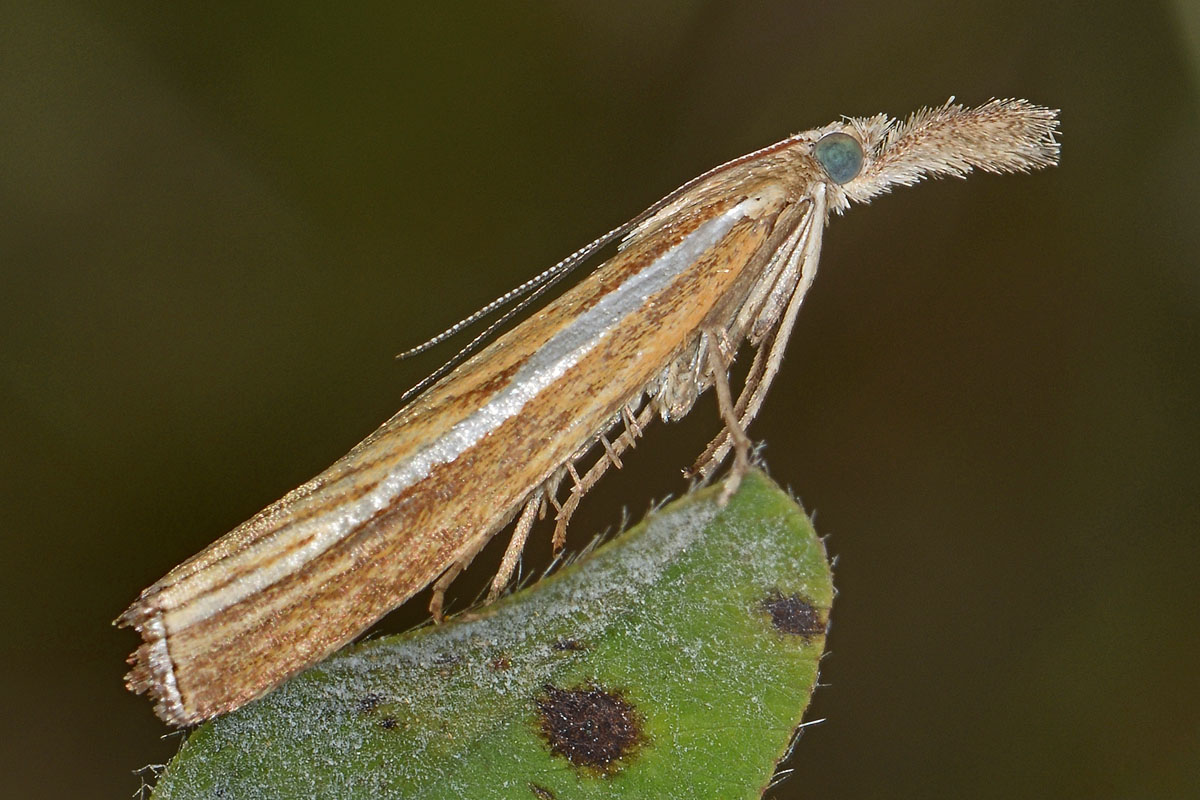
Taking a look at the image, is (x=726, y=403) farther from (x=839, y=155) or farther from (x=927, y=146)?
(x=927, y=146)

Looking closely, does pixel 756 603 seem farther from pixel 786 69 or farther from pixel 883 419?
pixel 786 69

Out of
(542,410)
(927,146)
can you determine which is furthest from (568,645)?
(927,146)

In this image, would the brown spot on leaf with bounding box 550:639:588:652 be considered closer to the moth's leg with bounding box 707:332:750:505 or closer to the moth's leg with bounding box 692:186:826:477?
the moth's leg with bounding box 707:332:750:505

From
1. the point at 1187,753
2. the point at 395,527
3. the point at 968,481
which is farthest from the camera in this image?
the point at 968,481

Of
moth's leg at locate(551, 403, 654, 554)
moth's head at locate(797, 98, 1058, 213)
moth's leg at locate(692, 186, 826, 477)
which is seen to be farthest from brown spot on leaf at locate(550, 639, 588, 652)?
Answer: moth's head at locate(797, 98, 1058, 213)

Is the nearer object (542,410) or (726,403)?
(542,410)

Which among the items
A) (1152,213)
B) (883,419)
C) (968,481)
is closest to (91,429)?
(883,419)

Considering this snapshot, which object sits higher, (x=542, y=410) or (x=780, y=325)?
(x=780, y=325)
